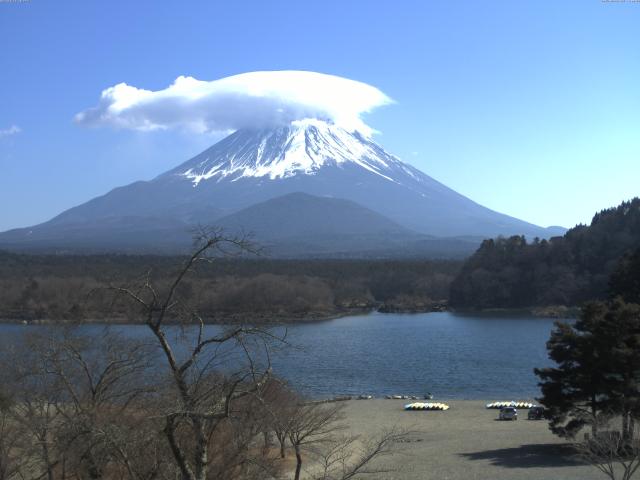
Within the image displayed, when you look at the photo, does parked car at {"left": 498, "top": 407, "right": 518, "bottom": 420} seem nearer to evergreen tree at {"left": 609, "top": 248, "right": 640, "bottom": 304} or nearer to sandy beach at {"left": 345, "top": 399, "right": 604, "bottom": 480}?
sandy beach at {"left": 345, "top": 399, "right": 604, "bottom": 480}

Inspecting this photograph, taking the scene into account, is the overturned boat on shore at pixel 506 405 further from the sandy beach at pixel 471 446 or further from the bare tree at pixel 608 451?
the bare tree at pixel 608 451

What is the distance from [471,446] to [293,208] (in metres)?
120

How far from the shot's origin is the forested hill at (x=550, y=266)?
166ft

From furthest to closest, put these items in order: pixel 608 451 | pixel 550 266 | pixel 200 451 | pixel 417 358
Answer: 1. pixel 550 266
2. pixel 417 358
3. pixel 608 451
4. pixel 200 451

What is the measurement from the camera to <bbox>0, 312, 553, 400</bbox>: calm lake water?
23.7 meters

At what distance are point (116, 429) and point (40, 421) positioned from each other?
11.2 ft

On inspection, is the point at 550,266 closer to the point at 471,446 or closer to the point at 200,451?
the point at 471,446

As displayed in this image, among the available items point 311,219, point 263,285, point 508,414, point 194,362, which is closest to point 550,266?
point 263,285

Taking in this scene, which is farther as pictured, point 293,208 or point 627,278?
point 293,208

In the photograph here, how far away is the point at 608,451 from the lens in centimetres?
978

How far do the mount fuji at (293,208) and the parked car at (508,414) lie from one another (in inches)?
3358

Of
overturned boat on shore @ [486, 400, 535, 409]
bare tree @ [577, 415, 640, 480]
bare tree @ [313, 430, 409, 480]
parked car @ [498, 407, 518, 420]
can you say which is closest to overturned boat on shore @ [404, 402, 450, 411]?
overturned boat on shore @ [486, 400, 535, 409]

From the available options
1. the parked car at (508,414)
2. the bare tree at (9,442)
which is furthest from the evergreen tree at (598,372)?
the bare tree at (9,442)

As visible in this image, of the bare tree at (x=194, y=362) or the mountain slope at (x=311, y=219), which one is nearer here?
the bare tree at (x=194, y=362)
